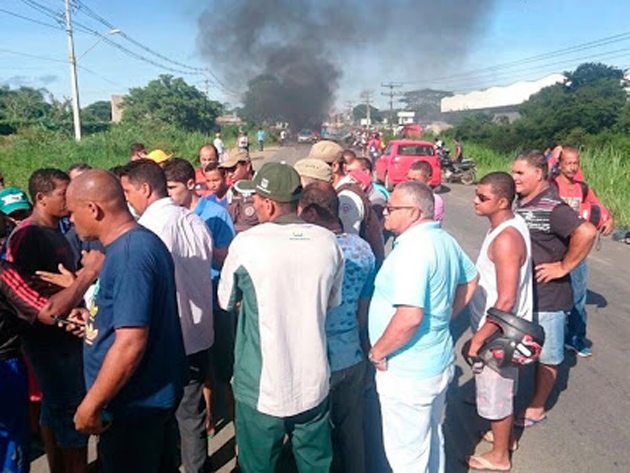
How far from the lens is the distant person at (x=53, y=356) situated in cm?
257

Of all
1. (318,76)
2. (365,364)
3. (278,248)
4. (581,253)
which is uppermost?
(318,76)

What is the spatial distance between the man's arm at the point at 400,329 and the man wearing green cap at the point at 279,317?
289 millimetres

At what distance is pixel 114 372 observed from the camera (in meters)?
2.02

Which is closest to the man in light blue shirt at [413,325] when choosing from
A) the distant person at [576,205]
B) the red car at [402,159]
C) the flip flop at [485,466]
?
the flip flop at [485,466]

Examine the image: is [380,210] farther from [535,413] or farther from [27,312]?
[27,312]

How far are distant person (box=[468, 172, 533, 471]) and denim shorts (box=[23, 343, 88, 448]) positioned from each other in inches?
84.9

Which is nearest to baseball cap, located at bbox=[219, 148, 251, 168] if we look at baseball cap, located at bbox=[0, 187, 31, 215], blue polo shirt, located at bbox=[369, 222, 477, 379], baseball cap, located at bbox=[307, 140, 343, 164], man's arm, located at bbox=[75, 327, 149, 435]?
baseball cap, located at bbox=[307, 140, 343, 164]

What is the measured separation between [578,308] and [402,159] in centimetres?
1196

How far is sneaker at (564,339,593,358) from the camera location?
5116 mm

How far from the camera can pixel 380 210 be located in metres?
5.10

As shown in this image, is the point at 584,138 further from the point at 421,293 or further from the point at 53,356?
the point at 53,356

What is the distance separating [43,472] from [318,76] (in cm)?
6034

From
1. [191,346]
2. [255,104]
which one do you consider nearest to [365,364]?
[191,346]

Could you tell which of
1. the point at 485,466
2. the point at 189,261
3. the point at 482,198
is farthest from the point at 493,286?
the point at 189,261
